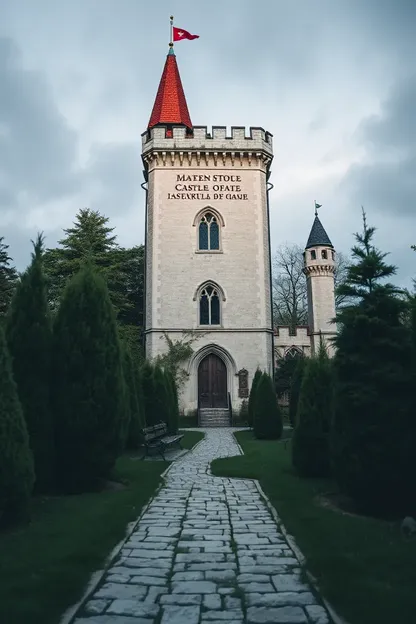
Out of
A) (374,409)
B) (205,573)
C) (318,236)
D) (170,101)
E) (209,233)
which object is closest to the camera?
(205,573)

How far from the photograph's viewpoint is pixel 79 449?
7.97 m

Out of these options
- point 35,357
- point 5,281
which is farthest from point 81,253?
point 35,357

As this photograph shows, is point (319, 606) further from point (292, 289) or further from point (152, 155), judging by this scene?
point (292, 289)

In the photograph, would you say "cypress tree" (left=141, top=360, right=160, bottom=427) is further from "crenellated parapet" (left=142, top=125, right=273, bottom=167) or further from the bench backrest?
"crenellated parapet" (left=142, top=125, right=273, bottom=167)

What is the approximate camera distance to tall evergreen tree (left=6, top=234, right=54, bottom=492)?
7.59m

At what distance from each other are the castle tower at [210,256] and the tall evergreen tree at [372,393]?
17427mm

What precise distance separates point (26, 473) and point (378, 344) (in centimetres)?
496

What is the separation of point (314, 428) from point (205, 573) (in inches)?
198

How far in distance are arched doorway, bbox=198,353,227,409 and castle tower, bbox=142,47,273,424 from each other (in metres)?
0.05

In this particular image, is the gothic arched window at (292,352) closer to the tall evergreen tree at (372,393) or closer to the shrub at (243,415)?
the shrub at (243,415)

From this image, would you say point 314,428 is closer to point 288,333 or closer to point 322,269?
point 288,333

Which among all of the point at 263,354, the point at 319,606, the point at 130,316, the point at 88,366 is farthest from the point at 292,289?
the point at 319,606

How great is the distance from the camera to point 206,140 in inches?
1023

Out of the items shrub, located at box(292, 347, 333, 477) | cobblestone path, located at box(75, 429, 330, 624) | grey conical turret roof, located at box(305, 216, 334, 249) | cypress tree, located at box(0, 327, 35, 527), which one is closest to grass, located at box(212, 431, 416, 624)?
cobblestone path, located at box(75, 429, 330, 624)
